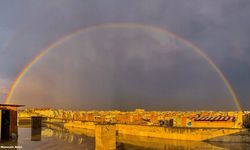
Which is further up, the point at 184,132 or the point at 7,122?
the point at 7,122

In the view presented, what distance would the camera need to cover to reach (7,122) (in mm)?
69125

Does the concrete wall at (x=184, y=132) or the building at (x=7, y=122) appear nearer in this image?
the building at (x=7, y=122)

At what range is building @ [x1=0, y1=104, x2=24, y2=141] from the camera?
222ft

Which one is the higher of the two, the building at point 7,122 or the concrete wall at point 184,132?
the building at point 7,122

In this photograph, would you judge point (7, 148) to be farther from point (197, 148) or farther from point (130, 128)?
point (130, 128)

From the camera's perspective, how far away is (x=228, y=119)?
93000mm

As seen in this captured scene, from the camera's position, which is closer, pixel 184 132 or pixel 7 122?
pixel 7 122

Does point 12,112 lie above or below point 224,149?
above

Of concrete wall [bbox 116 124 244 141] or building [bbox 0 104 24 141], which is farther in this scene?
concrete wall [bbox 116 124 244 141]

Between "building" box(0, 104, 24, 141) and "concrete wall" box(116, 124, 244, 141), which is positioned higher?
"building" box(0, 104, 24, 141)

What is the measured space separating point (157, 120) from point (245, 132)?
4913 cm

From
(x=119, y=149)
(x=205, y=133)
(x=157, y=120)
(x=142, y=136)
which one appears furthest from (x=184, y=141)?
(x=157, y=120)

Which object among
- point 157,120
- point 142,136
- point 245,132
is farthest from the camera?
point 157,120

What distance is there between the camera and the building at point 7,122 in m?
67.8
